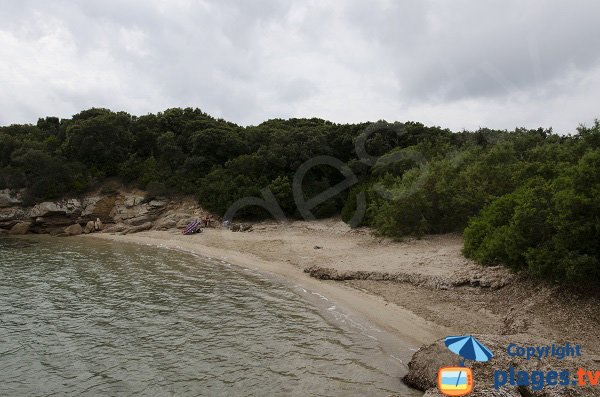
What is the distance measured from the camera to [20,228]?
3625cm

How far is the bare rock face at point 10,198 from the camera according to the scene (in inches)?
1508

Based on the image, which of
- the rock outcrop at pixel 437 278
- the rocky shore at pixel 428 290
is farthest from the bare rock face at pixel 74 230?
the rock outcrop at pixel 437 278

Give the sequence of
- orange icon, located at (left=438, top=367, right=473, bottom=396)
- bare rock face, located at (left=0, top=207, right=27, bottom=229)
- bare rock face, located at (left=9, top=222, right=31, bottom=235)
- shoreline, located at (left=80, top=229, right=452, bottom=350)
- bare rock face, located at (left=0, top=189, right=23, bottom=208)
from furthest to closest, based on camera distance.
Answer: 1. bare rock face, located at (left=0, top=189, right=23, bottom=208)
2. bare rock face, located at (left=0, top=207, right=27, bottom=229)
3. bare rock face, located at (left=9, top=222, right=31, bottom=235)
4. shoreline, located at (left=80, top=229, right=452, bottom=350)
5. orange icon, located at (left=438, top=367, right=473, bottom=396)

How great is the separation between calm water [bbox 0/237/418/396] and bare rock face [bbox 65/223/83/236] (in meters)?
17.5

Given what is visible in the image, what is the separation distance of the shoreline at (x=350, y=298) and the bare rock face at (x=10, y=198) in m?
20.1

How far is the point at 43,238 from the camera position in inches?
1314

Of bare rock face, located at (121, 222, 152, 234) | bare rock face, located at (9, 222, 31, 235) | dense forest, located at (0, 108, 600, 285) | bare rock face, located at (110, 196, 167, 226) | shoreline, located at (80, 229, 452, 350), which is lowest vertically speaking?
shoreline, located at (80, 229, 452, 350)

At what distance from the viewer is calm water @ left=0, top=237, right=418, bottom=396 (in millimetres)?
8914

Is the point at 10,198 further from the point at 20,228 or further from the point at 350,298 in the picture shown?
the point at 350,298

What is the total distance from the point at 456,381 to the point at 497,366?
3.83 ft

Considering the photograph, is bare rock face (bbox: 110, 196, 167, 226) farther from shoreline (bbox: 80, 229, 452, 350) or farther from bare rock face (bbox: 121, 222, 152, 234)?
shoreline (bbox: 80, 229, 452, 350)

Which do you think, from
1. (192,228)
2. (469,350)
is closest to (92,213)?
(192,228)

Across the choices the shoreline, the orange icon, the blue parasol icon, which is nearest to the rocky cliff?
the shoreline

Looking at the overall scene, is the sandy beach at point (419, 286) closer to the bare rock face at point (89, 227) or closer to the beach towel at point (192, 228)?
the beach towel at point (192, 228)
